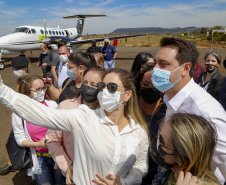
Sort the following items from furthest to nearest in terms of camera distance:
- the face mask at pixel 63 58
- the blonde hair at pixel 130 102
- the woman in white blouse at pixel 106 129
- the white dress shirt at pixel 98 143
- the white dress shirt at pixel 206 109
→ the face mask at pixel 63 58 → the blonde hair at pixel 130 102 → the white dress shirt at pixel 206 109 → the white dress shirt at pixel 98 143 → the woman in white blouse at pixel 106 129

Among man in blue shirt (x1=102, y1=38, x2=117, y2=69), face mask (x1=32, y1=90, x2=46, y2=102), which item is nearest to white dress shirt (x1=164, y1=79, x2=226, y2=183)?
face mask (x1=32, y1=90, x2=46, y2=102)

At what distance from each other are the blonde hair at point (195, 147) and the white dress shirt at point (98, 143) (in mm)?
462

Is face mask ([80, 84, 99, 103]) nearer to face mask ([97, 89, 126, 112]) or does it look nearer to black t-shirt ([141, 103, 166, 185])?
face mask ([97, 89, 126, 112])

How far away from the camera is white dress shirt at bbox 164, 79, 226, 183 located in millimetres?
1574

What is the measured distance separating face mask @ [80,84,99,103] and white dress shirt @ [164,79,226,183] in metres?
0.79

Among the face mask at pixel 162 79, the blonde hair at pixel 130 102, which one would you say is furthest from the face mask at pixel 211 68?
the blonde hair at pixel 130 102

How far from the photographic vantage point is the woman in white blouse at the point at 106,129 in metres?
1.22

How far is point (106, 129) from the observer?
155 cm

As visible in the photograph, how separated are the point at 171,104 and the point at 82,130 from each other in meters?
1.01

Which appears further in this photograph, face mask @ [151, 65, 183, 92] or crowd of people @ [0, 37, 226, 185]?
face mask @ [151, 65, 183, 92]

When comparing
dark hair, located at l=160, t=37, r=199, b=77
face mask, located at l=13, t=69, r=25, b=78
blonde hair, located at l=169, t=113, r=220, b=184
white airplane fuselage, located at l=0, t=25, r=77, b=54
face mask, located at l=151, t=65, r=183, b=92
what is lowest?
blonde hair, located at l=169, t=113, r=220, b=184

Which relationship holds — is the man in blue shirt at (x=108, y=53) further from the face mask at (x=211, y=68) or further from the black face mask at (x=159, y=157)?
the black face mask at (x=159, y=157)

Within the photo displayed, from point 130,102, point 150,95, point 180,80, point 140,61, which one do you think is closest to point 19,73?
point 140,61

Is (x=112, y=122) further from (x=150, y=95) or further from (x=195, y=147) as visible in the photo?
(x=150, y=95)
